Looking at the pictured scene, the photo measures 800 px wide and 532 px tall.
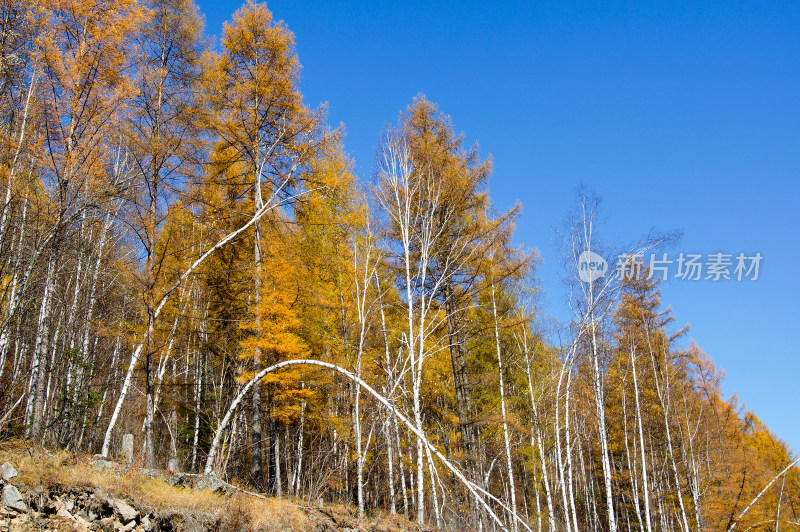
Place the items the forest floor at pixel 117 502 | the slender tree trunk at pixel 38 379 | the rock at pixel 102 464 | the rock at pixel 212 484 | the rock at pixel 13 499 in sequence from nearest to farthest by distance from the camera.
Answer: the rock at pixel 13 499
the forest floor at pixel 117 502
the rock at pixel 102 464
the rock at pixel 212 484
the slender tree trunk at pixel 38 379

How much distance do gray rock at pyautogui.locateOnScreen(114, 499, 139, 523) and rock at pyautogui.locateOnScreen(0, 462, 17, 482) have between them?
1.03 m

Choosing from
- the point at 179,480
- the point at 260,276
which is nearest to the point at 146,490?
the point at 179,480

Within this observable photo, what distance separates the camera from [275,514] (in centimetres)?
655

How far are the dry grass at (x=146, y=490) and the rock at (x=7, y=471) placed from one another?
8 cm

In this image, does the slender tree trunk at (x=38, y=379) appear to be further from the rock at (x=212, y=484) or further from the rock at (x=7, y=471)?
the rock at (x=212, y=484)

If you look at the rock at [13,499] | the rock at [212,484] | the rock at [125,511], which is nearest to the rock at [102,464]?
the rock at [125,511]

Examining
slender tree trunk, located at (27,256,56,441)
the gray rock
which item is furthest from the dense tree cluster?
the gray rock

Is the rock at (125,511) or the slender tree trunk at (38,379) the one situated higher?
the slender tree trunk at (38,379)

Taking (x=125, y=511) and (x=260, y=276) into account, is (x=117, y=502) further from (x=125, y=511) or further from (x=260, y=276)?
(x=260, y=276)

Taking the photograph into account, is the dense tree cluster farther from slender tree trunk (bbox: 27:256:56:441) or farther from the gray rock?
the gray rock

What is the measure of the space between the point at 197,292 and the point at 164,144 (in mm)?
6700

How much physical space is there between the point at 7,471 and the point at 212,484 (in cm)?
230

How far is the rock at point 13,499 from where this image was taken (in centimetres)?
462

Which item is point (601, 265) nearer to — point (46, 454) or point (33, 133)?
point (46, 454)
